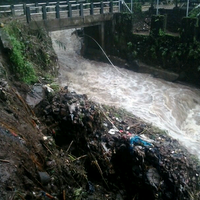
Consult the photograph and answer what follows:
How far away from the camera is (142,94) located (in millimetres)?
11875

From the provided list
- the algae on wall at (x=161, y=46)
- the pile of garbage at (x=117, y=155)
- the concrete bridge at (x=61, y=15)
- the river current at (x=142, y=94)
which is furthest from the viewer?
the algae on wall at (x=161, y=46)

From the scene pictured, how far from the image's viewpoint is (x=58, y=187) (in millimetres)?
4551

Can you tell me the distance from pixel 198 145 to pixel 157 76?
23.5ft

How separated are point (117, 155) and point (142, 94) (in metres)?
6.49

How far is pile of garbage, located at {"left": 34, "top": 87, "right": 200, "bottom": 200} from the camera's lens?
520cm

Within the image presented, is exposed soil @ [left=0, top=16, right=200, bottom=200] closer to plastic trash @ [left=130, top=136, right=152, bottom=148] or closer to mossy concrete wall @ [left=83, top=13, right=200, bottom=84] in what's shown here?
plastic trash @ [left=130, top=136, right=152, bottom=148]

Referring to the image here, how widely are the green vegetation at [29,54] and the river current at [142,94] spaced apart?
45.5 inches

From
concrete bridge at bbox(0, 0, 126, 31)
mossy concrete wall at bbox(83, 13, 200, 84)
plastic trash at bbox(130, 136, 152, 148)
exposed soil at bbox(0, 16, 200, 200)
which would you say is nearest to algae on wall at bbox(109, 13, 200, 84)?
mossy concrete wall at bbox(83, 13, 200, 84)

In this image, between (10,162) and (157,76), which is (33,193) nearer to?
(10,162)

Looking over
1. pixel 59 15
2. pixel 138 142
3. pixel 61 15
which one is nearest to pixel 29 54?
pixel 59 15

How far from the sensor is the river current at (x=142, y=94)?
30.0ft

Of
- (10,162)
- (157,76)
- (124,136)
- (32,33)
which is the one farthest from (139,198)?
(157,76)

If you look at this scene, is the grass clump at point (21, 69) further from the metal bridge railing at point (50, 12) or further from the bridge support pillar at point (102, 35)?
the bridge support pillar at point (102, 35)

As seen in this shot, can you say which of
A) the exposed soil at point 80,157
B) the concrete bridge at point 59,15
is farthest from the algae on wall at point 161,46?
the exposed soil at point 80,157
